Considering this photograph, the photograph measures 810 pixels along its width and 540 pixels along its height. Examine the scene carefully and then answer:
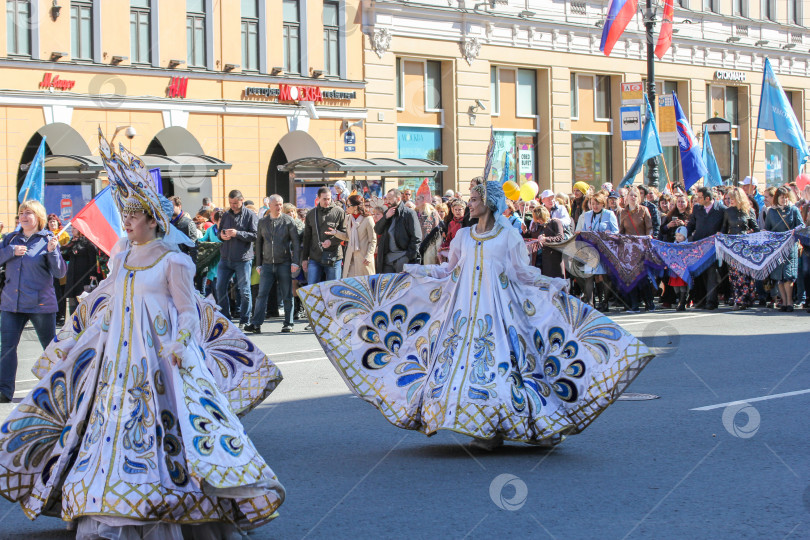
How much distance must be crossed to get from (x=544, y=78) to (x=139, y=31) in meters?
13.9

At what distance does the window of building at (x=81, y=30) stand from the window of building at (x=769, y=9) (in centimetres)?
2791

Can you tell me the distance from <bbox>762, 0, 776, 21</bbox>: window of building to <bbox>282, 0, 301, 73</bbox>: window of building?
21942 mm

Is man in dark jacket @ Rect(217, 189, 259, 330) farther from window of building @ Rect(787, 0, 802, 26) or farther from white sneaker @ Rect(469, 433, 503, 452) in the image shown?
window of building @ Rect(787, 0, 802, 26)

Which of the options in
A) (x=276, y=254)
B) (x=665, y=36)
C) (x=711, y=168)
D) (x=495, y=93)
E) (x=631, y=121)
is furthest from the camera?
(x=495, y=93)

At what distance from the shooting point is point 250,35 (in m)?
29.6

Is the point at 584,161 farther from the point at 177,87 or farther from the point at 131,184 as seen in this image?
the point at 131,184

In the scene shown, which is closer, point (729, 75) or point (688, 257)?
point (688, 257)

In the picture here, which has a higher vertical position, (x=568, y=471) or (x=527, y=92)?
(x=527, y=92)

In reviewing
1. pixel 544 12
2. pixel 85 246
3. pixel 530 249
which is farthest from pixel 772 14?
pixel 85 246

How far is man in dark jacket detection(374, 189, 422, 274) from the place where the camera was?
15547 mm

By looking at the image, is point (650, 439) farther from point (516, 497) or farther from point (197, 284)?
point (197, 284)

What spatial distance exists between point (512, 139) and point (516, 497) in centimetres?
3028

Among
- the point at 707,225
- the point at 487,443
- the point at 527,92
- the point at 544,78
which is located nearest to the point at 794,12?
the point at 544,78

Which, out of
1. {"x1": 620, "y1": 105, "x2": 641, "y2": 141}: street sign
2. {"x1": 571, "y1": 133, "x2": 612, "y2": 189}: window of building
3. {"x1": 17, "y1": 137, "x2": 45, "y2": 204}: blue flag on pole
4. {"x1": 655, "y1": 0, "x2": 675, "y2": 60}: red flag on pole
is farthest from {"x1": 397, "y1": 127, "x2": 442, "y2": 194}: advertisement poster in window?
{"x1": 17, "y1": 137, "x2": 45, "y2": 204}: blue flag on pole
